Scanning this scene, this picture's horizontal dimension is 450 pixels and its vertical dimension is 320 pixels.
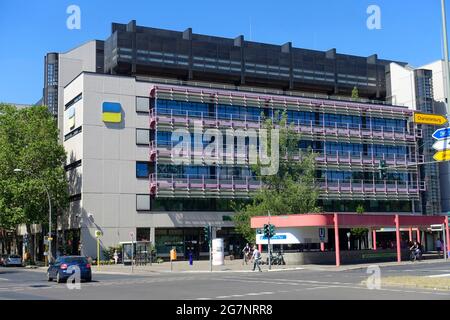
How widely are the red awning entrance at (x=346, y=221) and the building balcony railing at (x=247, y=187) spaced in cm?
1280

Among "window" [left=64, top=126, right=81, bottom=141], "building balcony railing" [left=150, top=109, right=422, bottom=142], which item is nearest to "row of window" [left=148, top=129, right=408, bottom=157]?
"building balcony railing" [left=150, top=109, right=422, bottom=142]

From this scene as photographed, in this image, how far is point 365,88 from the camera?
86000mm

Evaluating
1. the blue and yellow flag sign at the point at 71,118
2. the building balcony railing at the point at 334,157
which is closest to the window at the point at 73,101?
the blue and yellow flag sign at the point at 71,118

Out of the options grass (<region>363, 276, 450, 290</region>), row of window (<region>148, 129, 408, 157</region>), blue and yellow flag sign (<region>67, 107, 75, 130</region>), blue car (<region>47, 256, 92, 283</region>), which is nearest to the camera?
grass (<region>363, 276, 450, 290</region>)

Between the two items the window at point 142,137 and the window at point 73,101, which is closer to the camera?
the window at point 73,101

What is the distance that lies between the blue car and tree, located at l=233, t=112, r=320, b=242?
2607cm

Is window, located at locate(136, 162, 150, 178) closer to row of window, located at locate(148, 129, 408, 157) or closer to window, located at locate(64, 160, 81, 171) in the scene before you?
row of window, located at locate(148, 129, 408, 157)

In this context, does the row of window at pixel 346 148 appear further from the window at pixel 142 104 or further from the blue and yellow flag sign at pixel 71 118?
the blue and yellow flag sign at pixel 71 118

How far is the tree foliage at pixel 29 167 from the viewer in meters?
59.3

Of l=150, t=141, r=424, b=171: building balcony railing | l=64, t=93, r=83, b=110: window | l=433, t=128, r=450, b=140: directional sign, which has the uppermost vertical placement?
l=64, t=93, r=83, b=110: window

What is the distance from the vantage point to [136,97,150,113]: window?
6438 cm

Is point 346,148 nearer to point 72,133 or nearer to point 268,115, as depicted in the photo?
point 268,115

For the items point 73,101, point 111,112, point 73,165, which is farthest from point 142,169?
point 73,101
